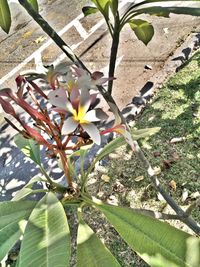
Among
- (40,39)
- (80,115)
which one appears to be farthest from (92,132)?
(40,39)

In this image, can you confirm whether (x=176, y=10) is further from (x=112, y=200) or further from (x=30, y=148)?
(x=112, y=200)

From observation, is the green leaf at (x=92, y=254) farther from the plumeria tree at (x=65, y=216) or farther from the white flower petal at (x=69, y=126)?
the white flower petal at (x=69, y=126)

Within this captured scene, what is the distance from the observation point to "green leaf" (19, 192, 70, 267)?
1284 mm

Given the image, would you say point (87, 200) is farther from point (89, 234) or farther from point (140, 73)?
point (140, 73)

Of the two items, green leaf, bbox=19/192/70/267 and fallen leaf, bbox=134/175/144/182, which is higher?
green leaf, bbox=19/192/70/267

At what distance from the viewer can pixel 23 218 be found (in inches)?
66.7

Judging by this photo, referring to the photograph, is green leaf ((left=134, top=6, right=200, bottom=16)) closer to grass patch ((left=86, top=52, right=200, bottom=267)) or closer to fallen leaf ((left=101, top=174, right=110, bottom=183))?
grass patch ((left=86, top=52, right=200, bottom=267))

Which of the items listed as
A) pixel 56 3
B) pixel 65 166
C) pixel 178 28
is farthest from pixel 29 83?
pixel 56 3

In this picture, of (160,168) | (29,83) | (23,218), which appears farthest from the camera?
(160,168)

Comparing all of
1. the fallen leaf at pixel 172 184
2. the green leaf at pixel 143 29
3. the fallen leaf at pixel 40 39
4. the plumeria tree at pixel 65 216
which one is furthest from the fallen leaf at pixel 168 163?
the fallen leaf at pixel 40 39

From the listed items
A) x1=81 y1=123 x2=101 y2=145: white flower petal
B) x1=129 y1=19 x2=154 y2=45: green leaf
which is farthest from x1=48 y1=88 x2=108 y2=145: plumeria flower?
x1=129 y1=19 x2=154 y2=45: green leaf

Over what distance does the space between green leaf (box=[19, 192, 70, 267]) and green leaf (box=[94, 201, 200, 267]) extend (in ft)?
0.70

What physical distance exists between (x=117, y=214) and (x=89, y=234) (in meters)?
0.16

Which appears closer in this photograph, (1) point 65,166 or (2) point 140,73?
(1) point 65,166
